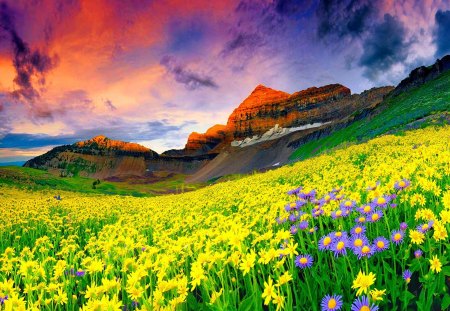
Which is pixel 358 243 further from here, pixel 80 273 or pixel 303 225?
pixel 80 273

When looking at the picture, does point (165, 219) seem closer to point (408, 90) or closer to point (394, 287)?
point (394, 287)

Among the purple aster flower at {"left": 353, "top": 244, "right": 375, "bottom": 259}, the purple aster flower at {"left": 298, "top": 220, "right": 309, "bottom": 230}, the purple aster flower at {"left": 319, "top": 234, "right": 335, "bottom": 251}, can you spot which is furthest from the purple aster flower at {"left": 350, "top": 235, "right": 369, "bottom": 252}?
the purple aster flower at {"left": 298, "top": 220, "right": 309, "bottom": 230}

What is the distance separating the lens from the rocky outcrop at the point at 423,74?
110 metres

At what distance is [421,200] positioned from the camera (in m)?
4.38

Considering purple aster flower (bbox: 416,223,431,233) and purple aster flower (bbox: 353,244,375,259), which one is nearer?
purple aster flower (bbox: 353,244,375,259)

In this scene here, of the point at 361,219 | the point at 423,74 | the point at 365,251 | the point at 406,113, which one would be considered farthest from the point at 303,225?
the point at 423,74

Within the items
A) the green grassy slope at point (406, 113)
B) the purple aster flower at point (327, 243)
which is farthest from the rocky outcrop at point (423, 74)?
the purple aster flower at point (327, 243)

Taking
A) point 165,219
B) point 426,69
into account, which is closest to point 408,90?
point 426,69

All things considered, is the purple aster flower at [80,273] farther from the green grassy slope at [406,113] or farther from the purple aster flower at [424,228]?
the green grassy slope at [406,113]

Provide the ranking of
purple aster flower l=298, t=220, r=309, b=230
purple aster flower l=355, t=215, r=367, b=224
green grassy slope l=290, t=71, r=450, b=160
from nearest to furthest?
purple aster flower l=355, t=215, r=367, b=224, purple aster flower l=298, t=220, r=309, b=230, green grassy slope l=290, t=71, r=450, b=160

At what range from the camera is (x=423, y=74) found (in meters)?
116

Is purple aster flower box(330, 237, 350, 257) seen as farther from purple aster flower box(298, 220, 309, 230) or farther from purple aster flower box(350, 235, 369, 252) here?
purple aster flower box(298, 220, 309, 230)

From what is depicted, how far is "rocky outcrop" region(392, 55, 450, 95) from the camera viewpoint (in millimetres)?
110375

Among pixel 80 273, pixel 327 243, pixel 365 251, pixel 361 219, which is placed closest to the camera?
pixel 365 251
